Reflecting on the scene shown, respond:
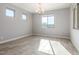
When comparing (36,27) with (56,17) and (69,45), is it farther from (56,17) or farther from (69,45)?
(69,45)

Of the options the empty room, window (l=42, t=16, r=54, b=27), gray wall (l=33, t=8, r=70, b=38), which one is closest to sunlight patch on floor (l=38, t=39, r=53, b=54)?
the empty room

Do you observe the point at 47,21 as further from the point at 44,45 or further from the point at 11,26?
the point at 11,26

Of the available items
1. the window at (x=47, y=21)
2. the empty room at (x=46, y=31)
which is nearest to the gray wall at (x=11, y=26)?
the empty room at (x=46, y=31)

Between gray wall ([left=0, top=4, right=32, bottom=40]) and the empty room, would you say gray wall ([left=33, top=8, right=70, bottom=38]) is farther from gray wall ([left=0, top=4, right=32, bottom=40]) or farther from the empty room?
gray wall ([left=0, top=4, right=32, bottom=40])

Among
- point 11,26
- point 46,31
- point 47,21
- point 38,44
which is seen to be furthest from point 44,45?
point 11,26

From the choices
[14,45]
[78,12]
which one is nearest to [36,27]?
[14,45]

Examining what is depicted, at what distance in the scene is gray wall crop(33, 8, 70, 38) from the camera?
203 cm

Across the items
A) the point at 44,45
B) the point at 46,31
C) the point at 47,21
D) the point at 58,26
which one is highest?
the point at 47,21

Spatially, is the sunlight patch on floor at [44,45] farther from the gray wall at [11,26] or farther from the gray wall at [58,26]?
the gray wall at [11,26]

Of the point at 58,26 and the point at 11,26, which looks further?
the point at 11,26

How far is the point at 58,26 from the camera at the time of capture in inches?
87.7

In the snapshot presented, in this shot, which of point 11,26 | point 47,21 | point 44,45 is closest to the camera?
point 47,21

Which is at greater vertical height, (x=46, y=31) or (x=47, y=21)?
(x=47, y=21)

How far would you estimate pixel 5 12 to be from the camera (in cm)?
271
